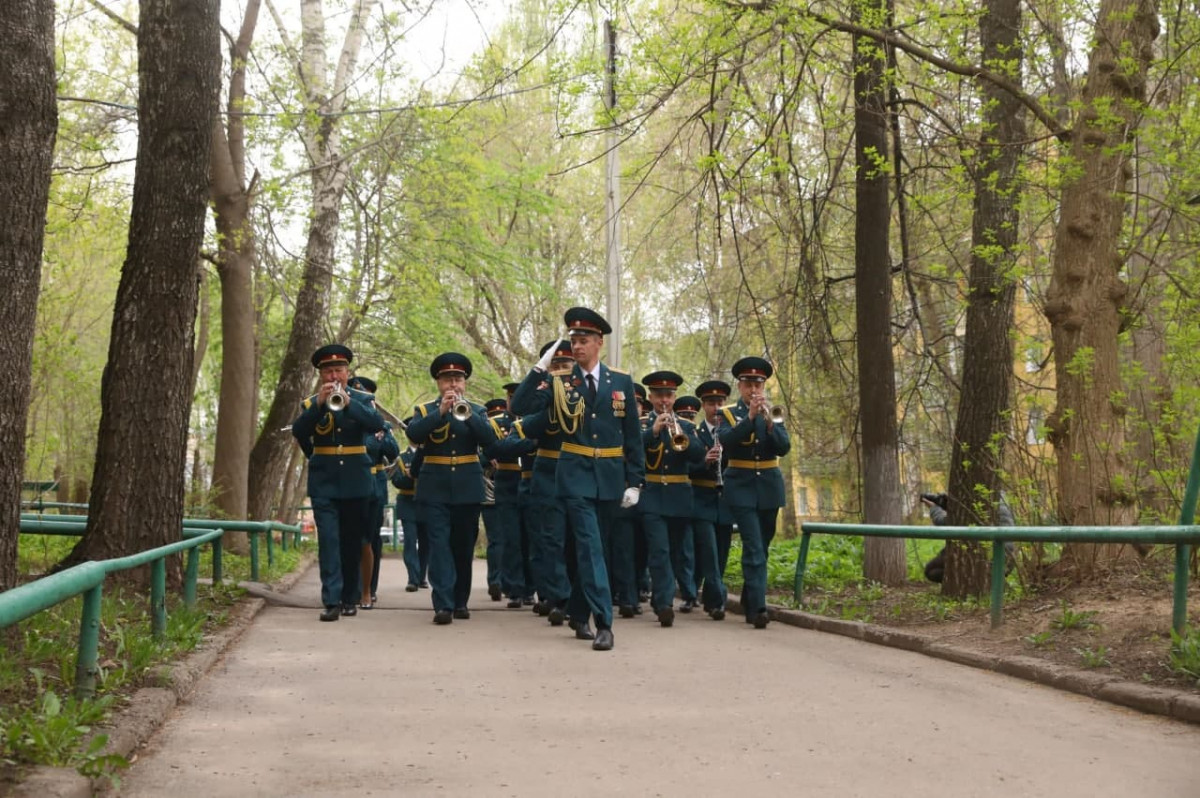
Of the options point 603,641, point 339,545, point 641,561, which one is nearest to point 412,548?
point 641,561

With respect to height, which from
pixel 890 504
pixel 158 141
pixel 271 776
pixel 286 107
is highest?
pixel 286 107

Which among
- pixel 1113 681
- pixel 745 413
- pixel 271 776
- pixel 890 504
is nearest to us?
pixel 271 776

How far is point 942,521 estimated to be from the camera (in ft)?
51.4

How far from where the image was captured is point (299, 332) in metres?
21.3

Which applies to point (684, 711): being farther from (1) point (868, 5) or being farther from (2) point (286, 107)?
(2) point (286, 107)

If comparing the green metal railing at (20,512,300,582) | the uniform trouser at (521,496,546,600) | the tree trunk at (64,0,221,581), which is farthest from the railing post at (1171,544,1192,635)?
the green metal railing at (20,512,300,582)

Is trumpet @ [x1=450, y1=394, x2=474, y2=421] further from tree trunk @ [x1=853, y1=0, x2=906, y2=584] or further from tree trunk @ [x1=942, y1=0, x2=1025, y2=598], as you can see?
tree trunk @ [x1=853, y1=0, x2=906, y2=584]

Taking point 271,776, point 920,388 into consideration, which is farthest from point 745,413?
point 271,776

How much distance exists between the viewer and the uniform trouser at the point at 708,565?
Result: 13031mm

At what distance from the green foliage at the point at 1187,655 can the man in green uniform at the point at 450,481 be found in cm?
596

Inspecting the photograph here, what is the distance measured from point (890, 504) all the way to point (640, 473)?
407 centimetres

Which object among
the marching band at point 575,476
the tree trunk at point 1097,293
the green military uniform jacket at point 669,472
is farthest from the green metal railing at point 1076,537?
the green military uniform jacket at point 669,472

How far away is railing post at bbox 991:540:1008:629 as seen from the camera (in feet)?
32.2

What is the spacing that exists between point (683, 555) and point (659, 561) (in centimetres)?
140
